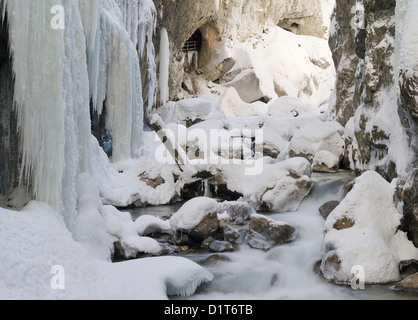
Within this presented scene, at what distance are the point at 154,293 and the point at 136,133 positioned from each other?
24.9ft

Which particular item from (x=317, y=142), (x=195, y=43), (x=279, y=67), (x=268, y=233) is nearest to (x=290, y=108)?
(x=279, y=67)

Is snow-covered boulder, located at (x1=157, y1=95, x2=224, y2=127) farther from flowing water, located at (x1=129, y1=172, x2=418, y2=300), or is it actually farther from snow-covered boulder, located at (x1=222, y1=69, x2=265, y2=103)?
flowing water, located at (x1=129, y1=172, x2=418, y2=300)

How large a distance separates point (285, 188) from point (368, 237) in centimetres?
337

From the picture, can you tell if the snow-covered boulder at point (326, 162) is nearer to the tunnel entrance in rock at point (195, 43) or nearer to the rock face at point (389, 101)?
the rock face at point (389, 101)

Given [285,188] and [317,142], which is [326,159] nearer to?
[317,142]

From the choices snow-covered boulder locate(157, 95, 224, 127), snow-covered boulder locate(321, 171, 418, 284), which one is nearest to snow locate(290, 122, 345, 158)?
snow-covered boulder locate(157, 95, 224, 127)

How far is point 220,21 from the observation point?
22.2 metres

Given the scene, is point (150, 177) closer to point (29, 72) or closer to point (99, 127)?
point (99, 127)

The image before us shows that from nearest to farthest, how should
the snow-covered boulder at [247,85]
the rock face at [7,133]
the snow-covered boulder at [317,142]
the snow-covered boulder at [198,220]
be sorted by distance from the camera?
1. the rock face at [7,133]
2. the snow-covered boulder at [198,220]
3. the snow-covered boulder at [317,142]
4. the snow-covered boulder at [247,85]

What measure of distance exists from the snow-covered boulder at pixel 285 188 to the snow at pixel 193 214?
1.95 metres

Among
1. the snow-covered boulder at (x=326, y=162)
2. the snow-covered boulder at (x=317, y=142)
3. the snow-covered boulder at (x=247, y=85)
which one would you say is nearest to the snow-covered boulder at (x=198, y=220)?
the snow-covered boulder at (x=326, y=162)

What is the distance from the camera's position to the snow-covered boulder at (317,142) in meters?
11.6

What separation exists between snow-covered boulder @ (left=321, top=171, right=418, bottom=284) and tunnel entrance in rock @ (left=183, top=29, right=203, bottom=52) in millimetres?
18386

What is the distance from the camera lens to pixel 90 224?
496 cm
